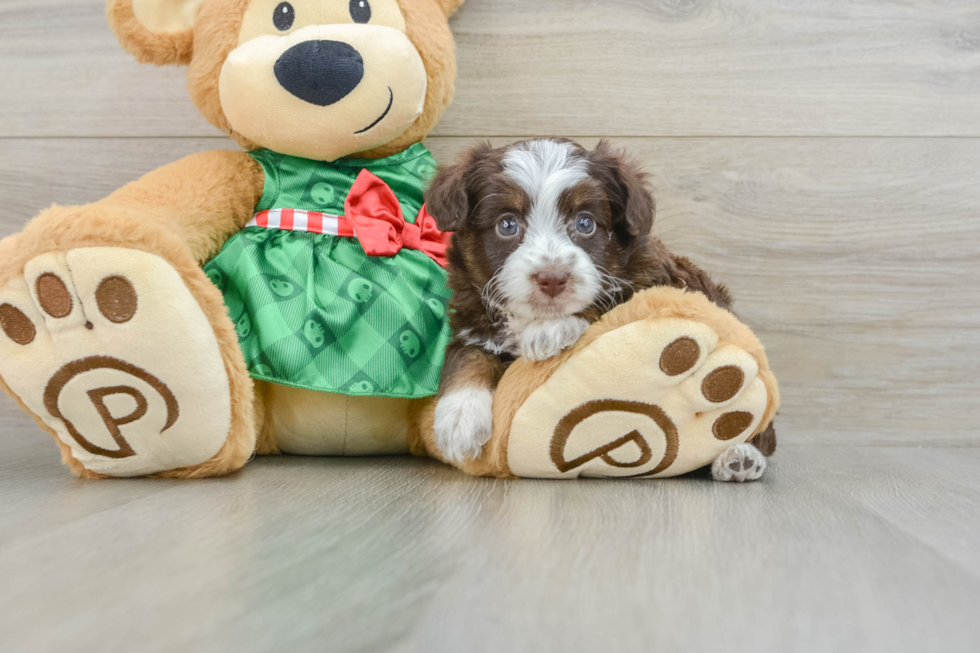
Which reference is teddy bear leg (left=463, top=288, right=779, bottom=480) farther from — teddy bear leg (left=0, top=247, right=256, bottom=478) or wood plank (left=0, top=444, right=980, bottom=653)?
teddy bear leg (left=0, top=247, right=256, bottom=478)

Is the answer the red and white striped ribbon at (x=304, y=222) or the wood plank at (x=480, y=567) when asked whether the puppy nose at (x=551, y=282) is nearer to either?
the wood plank at (x=480, y=567)

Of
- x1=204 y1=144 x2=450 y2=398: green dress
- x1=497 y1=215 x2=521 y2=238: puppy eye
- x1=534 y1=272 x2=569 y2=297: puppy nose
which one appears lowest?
x1=204 y1=144 x2=450 y2=398: green dress

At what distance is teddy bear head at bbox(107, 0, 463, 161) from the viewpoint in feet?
4.73

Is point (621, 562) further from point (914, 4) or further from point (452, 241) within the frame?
point (914, 4)

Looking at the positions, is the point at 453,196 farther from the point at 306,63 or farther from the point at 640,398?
the point at 640,398

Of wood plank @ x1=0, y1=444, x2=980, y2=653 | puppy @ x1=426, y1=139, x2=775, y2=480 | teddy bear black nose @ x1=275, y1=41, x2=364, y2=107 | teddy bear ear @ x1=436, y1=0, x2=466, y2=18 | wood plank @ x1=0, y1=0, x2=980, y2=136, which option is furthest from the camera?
wood plank @ x1=0, y1=0, x2=980, y2=136

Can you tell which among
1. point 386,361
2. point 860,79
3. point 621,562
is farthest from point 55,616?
point 860,79

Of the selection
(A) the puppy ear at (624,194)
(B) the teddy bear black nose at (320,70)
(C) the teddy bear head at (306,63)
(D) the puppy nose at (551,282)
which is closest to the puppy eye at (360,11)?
(C) the teddy bear head at (306,63)

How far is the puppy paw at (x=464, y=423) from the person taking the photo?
4.32 feet

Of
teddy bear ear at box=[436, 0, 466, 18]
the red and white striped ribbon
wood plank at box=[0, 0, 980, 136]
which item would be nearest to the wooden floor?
wood plank at box=[0, 0, 980, 136]

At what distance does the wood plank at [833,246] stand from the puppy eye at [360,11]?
0.49 meters

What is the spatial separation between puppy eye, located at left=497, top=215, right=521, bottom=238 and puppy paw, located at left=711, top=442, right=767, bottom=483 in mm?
596

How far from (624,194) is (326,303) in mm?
654

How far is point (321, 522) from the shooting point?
3.37 feet
